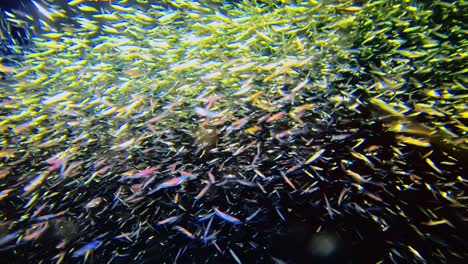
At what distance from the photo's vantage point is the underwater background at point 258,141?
3189 mm

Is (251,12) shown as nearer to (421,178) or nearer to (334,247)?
(421,178)

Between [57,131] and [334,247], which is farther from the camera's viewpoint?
[57,131]

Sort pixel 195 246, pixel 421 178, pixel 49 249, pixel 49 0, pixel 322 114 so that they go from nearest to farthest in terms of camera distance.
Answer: pixel 421 178
pixel 322 114
pixel 195 246
pixel 49 249
pixel 49 0

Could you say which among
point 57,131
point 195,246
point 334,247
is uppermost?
point 57,131

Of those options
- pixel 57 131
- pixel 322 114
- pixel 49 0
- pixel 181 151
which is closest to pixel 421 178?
pixel 322 114

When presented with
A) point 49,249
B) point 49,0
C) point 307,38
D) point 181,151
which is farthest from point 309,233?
point 49,0

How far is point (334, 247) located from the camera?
148 inches

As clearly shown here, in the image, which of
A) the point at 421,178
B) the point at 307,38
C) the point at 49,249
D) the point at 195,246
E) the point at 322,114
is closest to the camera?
the point at 421,178

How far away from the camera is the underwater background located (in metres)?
3.19

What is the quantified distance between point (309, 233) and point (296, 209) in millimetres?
439

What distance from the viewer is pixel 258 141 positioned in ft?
11.8

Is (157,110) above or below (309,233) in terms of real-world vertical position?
above

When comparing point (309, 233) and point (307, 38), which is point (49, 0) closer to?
point (307, 38)

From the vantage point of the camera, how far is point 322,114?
3.41 metres
